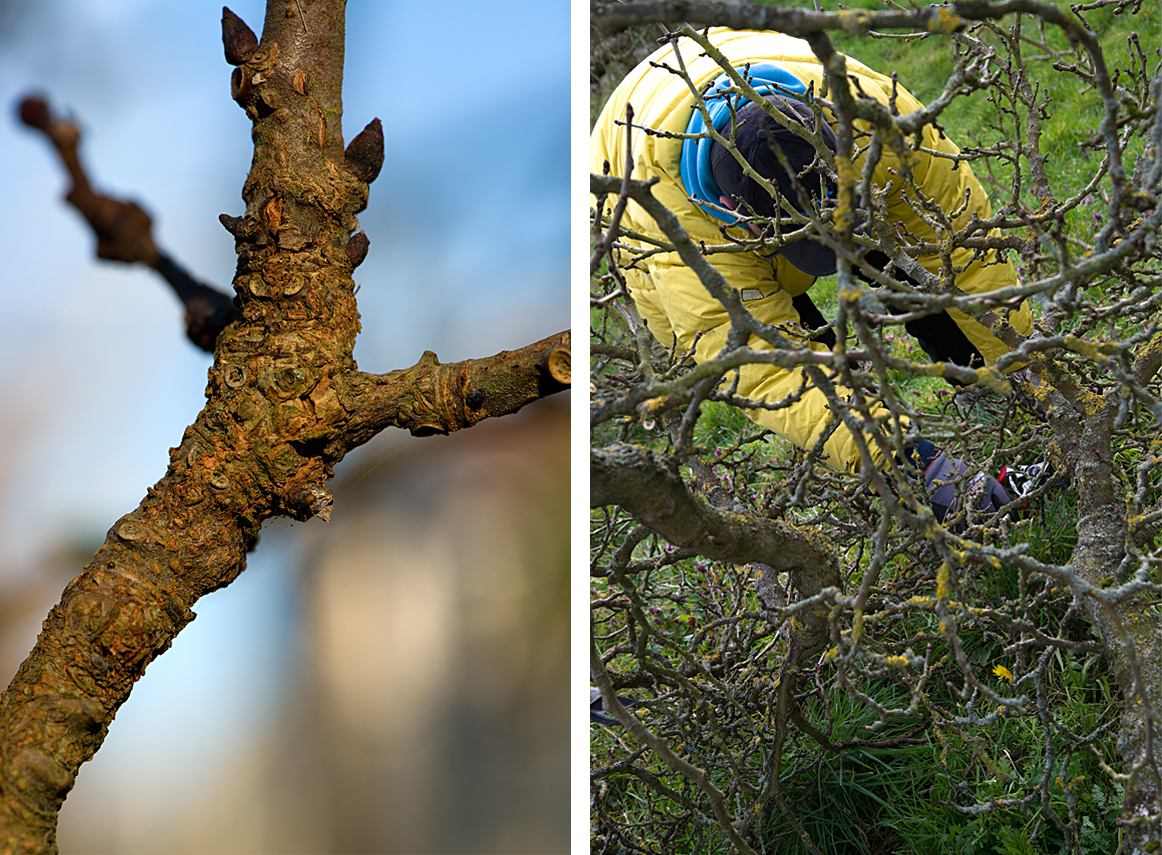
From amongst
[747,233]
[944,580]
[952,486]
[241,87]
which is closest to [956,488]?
[952,486]

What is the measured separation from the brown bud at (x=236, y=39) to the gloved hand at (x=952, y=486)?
0.86 meters

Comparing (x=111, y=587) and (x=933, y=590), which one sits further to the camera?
(x=933, y=590)

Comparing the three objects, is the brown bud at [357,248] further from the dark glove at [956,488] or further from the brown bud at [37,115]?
the dark glove at [956,488]

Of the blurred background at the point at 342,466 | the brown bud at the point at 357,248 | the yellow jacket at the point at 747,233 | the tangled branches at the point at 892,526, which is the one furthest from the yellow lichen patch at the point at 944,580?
the yellow jacket at the point at 747,233

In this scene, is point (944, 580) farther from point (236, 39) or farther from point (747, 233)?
point (747, 233)

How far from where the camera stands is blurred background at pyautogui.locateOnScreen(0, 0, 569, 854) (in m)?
0.55

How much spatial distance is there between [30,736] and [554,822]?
13.9 inches

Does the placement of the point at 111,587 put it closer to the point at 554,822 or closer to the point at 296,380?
the point at 296,380

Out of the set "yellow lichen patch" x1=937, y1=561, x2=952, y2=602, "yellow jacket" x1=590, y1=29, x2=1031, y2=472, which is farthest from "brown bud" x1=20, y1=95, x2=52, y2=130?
"yellow jacket" x1=590, y1=29, x2=1031, y2=472

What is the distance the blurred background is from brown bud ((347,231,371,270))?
15mm

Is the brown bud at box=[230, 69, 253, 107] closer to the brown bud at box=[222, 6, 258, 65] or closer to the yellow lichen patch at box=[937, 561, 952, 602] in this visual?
the brown bud at box=[222, 6, 258, 65]

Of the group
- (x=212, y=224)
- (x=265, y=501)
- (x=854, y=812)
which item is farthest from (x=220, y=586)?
(x=854, y=812)

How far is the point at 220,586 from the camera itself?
56cm

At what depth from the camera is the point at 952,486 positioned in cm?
117
